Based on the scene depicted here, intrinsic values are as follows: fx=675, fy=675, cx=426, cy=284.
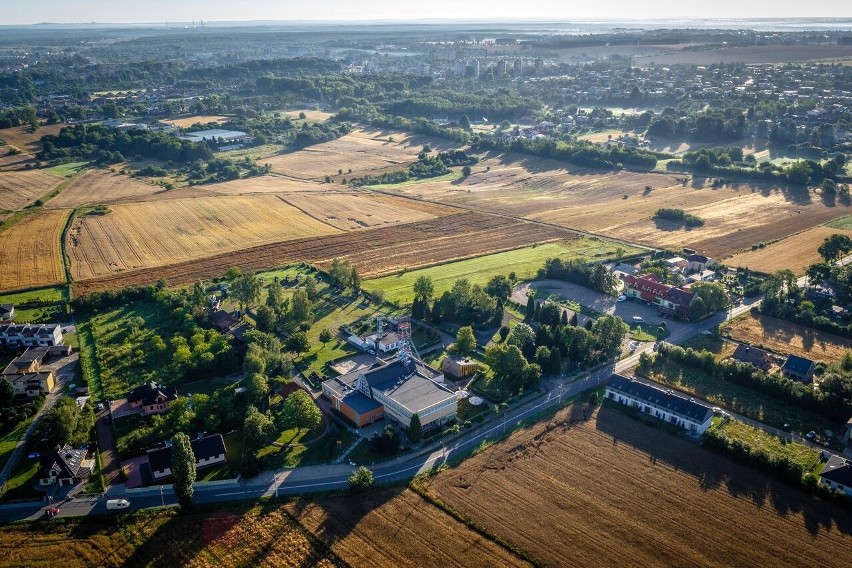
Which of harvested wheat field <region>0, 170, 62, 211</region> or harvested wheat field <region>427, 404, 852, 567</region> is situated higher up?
harvested wheat field <region>427, 404, 852, 567</region>

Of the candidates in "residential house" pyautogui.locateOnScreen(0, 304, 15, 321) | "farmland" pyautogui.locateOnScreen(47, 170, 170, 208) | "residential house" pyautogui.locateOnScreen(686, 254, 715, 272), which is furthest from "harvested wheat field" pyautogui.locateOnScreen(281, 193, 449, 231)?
"residential house" pyautogui.locateOnScreen(0, 304, 15, 321)

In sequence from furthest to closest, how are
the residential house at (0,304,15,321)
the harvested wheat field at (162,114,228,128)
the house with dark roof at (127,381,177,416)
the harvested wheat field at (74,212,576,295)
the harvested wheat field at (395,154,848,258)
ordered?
the harvested wheat field at (162,114,228,128) < the harvested wheat field at (395,154,848,258) < the harvested wheat field at (74,212,576,295) < the residential house at (0,304,15,321) < the house with dark roof at (127,381,177,416)

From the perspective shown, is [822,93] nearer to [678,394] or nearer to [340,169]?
[340,169]

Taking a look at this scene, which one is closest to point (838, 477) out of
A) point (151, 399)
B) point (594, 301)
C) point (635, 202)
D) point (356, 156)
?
point (594, 301)

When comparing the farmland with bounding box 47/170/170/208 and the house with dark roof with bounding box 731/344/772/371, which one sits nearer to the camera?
the house with dark roof with bounding box 731/344/772/371

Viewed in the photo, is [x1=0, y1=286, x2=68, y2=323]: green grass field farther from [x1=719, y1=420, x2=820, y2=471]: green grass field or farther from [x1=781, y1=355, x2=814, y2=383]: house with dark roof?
[x1=781, y1=355, x2=814, y2=383]: house with dark roof

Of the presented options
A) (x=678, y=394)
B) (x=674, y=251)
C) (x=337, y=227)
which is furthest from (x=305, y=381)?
(x=674, y=251)
